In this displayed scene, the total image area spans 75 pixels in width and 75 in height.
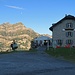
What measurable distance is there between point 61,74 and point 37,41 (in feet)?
209

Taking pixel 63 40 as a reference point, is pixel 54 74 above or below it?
below

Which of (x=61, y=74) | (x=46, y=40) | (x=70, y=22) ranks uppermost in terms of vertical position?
(x=70, y=22)

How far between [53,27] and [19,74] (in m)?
69.9

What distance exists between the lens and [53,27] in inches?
3378

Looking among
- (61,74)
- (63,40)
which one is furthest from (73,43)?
(61,74)

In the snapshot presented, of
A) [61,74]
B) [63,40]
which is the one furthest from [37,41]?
[61,74]

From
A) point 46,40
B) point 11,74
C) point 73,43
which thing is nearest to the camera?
point 11,74

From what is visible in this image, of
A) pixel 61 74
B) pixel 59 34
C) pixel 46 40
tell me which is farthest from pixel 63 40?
pixel 61 74

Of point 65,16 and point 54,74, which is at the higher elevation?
point 65,16

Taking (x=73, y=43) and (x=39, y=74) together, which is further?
(x=73, y=43)

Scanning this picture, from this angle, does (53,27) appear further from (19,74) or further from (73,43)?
(19,74)

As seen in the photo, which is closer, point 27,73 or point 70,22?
point 27,73

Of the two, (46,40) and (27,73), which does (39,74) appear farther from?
(46,40)

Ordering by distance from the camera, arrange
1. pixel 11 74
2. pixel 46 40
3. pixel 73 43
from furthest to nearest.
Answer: pixel 73 43
pixel 46 40
pixel 11 74
